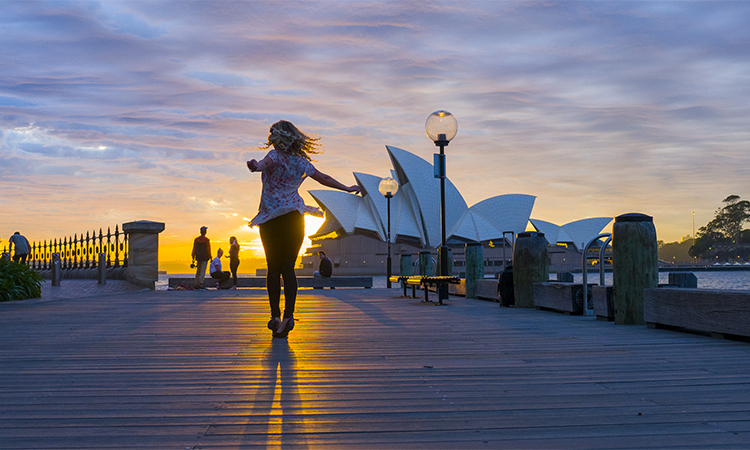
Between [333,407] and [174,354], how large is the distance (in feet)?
5.95

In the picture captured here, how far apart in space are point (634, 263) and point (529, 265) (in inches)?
92.0

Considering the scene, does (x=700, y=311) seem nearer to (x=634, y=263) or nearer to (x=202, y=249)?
(x=634, y=263)

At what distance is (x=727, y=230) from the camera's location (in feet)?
450

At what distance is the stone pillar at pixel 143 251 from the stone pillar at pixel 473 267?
7.80m

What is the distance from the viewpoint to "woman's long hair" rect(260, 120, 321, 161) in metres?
4.72

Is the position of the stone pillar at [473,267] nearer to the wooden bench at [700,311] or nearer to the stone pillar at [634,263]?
the stone pillar at [634,263]

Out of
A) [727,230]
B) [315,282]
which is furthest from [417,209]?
[727,230]

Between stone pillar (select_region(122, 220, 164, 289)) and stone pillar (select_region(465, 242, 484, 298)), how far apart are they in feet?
25.6

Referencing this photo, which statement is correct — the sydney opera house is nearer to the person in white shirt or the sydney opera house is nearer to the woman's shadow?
the person in white shirt

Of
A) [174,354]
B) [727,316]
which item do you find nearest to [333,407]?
[174,354]

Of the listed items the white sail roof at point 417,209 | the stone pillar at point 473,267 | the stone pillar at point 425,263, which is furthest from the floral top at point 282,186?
the white sail roof at point 417,209

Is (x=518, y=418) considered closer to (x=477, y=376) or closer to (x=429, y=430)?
(x=429, y=430)

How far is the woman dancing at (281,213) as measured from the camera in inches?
179

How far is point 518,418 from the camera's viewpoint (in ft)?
6.92
